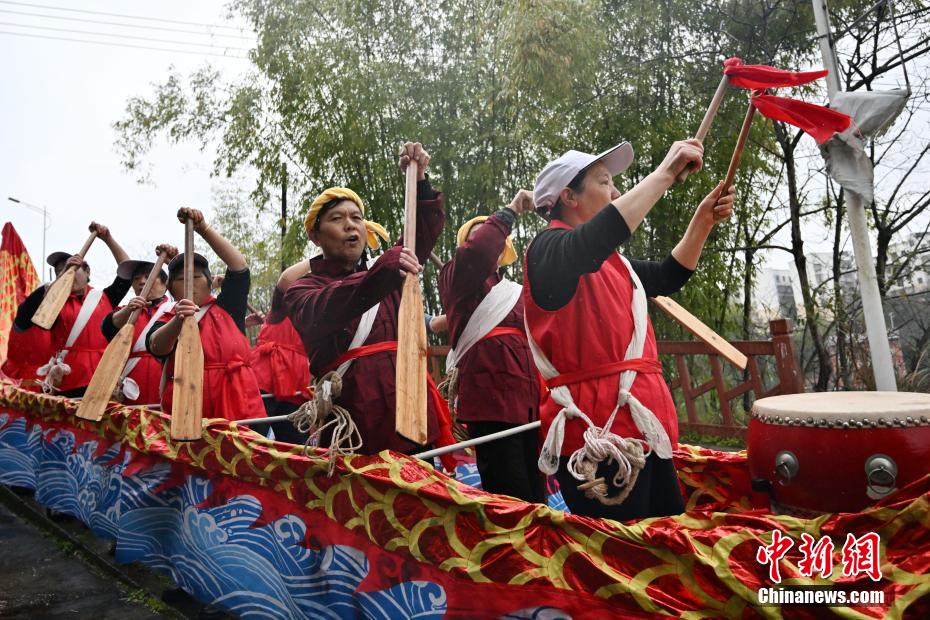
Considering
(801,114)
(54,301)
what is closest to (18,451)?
(54,301)

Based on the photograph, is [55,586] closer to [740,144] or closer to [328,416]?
[328,416]

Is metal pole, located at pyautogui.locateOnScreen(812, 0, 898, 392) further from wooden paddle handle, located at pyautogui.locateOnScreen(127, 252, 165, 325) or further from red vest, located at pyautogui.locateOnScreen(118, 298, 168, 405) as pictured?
red vest, located at pyautogui.locateOnScreen(118, 298, 168, 405)

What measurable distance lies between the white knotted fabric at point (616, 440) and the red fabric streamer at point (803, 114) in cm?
66

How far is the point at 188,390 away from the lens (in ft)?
8.68

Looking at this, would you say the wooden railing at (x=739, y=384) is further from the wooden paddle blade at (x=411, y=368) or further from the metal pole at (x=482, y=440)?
the wooden paddle blade at (x=411, y=368)

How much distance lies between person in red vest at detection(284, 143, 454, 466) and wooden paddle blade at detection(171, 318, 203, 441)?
0.56 metres

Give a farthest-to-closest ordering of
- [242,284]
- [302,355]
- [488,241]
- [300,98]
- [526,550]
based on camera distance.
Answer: [300,98] → [302,355] → [242,284] → [488,241] → [526,550]

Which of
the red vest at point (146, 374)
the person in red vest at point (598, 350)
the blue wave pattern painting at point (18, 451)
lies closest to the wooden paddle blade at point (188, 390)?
the person in red vest at point (598, 350)

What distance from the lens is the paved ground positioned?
2.93 m

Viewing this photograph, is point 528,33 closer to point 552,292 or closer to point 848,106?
point 848,106

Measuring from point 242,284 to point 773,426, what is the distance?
2.54 m

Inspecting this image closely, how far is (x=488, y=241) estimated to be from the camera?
249cm

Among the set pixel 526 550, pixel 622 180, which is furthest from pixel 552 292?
pixel 622 180

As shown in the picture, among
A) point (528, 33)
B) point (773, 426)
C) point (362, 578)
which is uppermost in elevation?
point (528, 33)
